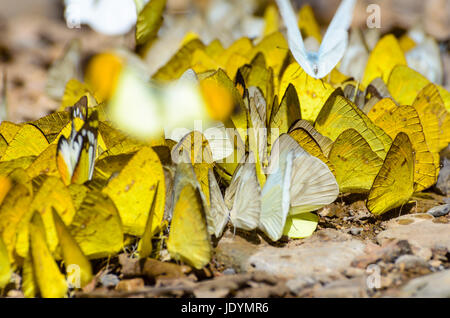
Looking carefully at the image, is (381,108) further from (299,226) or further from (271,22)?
(271,22)

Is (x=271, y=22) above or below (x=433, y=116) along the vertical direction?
above

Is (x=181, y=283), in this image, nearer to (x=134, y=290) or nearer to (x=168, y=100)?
(x=134, y=290)

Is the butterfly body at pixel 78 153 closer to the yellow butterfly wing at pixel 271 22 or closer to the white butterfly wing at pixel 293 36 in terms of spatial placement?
the white butterfly wing at pixel 293 36

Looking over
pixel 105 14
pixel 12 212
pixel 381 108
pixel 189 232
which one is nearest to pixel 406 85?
pixel 381 108

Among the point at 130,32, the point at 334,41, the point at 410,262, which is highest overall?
the point at 130,32

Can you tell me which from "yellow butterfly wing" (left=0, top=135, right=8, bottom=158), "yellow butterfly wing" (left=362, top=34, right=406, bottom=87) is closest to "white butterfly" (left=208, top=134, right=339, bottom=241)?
"yellow butterfly wing" (left=0, top=135, right=8, bottom=158)

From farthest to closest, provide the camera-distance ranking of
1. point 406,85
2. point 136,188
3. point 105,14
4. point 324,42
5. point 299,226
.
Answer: point 105,14 < point 406,85 < point 324,42 < point 299,226 < point 136,188

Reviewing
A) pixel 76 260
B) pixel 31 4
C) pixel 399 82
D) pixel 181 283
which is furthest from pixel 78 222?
pixel 31 4
